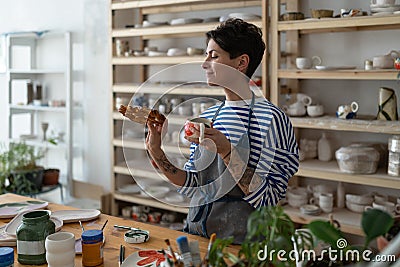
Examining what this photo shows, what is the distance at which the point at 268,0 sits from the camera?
3.19 metres

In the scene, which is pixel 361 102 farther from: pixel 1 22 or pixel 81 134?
pixel 1 22

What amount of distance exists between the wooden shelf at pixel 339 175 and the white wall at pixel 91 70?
1.74 m

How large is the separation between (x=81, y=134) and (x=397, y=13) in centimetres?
272

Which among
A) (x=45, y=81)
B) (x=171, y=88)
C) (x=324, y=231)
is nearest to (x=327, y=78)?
(x=171, y=88)

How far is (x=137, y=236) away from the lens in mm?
1812

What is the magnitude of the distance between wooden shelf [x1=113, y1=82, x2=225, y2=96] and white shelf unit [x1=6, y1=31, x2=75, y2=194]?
0.63 metres

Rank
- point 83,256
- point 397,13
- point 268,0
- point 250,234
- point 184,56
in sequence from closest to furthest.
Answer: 1. point 250,234
2. point 83,256
3. point 397,13
4. point 268,0
5. point 184,56

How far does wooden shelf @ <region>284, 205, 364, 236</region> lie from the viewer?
9.58ft

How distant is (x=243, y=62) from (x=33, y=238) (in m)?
0.99

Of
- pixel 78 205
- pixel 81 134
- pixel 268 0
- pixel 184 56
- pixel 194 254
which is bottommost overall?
pixel 78 205

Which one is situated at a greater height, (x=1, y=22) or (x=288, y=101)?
(x=1, y=22)

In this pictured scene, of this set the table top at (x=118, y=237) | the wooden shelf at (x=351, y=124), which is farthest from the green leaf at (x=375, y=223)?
the wooden shelf at (x=351, y=124)

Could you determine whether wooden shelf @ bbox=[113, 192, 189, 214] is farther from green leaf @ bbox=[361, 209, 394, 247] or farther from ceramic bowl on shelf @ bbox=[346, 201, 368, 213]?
green leaf @ bbox=[361, 209, 394, 247]

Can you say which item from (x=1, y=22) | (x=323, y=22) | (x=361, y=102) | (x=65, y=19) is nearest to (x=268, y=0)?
(x=323, y=22)
